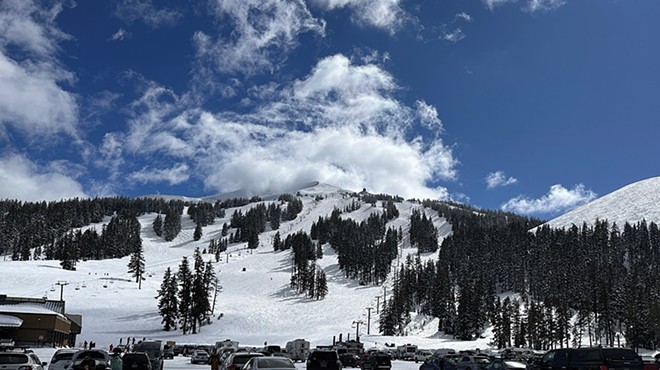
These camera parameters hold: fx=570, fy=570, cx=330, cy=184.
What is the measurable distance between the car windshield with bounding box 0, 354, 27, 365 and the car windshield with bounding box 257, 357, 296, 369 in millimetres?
9362

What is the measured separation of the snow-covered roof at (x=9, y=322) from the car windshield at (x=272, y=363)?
5907 cm

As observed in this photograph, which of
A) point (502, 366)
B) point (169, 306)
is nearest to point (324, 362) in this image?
point (502, 366)

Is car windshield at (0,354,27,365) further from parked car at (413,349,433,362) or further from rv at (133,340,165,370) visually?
parked car at (413,349,433,362)

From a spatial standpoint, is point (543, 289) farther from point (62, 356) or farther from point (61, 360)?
point (61, 360)

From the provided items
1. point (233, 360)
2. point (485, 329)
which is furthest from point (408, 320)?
point (233, 360)

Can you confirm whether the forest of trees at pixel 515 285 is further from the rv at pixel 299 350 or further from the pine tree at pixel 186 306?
the rv at pixel 299 350

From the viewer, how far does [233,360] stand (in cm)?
2519

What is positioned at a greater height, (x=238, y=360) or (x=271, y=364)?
(x=271, y=364)

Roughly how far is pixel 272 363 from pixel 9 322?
197 feet

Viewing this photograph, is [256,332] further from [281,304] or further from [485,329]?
[485,329]

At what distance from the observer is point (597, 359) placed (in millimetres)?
23500

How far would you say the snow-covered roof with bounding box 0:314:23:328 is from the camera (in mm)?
66062

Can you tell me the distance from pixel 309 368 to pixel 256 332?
79.4 meters

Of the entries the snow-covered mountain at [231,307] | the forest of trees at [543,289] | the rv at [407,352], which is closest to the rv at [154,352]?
the rv at [407,352]
